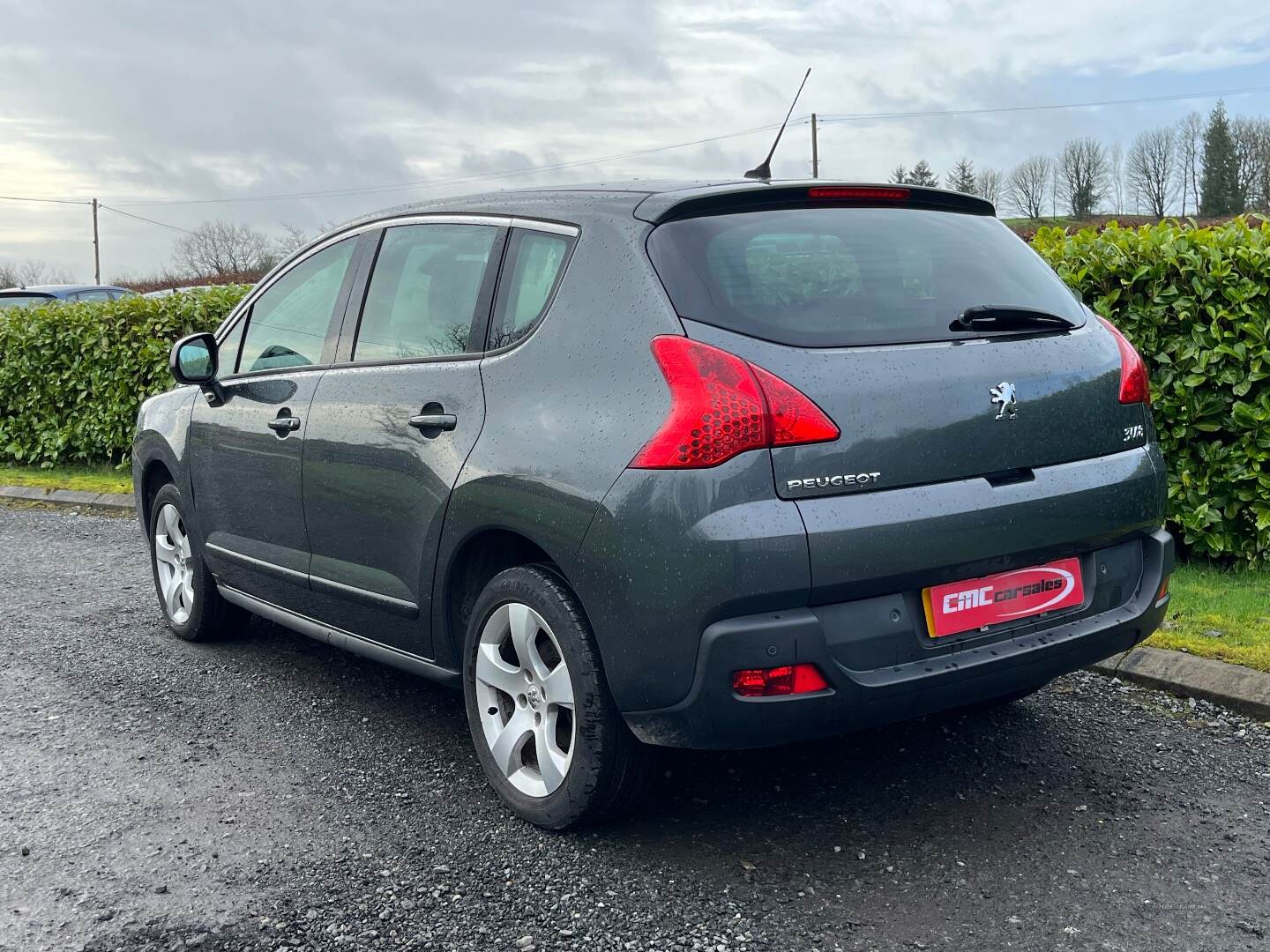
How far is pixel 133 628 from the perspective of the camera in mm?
6148

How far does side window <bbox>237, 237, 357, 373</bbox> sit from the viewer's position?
15.1ft

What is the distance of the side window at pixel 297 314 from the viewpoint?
15.1 feet

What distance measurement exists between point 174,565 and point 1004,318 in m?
4.04

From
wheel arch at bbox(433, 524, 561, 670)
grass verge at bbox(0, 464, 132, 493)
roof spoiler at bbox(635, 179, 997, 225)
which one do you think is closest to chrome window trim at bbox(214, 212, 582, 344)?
roof spoiler at bbox(635, 179, 997, 225)

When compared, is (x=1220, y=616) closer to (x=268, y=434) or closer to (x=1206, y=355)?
(x=1206, y=355)

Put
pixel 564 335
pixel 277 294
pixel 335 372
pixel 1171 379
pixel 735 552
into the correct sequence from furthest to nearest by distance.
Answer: pixel 1171 379 < pixel 277 294 < pixel 335 372 < pixel 564 335 < pixel 735 552

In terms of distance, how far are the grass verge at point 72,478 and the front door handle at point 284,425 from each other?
274 inches

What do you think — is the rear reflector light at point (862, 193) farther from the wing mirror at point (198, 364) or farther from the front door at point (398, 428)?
the wing mirror at point (198, 364)

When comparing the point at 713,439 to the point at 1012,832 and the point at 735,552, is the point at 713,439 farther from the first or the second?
the point at 1012,832

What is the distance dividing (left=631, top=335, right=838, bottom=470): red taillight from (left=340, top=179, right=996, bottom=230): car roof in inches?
22.4

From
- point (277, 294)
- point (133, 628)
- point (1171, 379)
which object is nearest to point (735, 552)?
point (277, 294)

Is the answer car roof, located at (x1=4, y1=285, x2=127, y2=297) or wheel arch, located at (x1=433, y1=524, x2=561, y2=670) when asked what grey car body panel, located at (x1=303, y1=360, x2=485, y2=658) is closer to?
wheel arch, located at (x1=433, y1=524, x2=561, y2=670)

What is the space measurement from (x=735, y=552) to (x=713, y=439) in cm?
27

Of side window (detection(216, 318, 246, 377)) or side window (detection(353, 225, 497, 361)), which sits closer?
side window (detection(353, 225, 497, 361))
